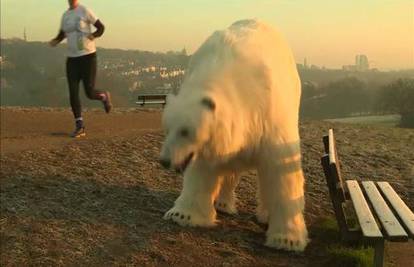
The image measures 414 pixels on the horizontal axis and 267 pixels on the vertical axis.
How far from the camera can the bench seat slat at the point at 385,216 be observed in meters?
4.12

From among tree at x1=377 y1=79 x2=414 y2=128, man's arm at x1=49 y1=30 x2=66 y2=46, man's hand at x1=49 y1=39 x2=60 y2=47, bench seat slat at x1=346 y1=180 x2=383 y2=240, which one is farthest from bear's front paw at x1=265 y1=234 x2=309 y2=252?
tree at x1=377 y1=79 x2=414 y2=128

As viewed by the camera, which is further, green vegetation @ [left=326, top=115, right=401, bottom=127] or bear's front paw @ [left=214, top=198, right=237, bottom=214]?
green vegetation @ [left=326, top=115, right=401, bottom=127]

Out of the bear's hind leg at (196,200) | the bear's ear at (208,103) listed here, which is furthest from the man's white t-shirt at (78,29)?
the bear's ear at (208,103)

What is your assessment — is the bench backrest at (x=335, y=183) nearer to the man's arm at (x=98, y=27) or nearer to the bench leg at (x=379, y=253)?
the bench leg at (x=379, y=253)

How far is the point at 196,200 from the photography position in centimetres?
552

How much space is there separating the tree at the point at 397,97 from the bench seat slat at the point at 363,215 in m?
11.9

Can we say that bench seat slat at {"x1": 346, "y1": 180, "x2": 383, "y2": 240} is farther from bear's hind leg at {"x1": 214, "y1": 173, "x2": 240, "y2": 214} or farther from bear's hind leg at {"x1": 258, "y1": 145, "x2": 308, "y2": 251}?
bear's hind leg at {"x1": 214, "y1": 173, "x2": 240, "y2": 214}

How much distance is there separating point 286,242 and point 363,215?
0.79m

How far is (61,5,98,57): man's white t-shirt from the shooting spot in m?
8.55

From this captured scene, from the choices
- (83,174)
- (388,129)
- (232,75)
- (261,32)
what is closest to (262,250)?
(232,75)

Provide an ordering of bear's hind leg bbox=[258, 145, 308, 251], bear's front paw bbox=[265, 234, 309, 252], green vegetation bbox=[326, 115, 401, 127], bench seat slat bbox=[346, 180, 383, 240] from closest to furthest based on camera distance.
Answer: bench seat slat bbox=[346, 180, 383, 240], bear's hind leg bbox=[258, 145, 308, 251], bear's front paw bbox=[265, 234, 309, 252], green vegetation bbox=[326, 115, 401, 127]

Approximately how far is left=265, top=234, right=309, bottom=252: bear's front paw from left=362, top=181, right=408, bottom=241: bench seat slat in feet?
2.43

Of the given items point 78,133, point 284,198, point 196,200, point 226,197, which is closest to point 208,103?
point 284,198

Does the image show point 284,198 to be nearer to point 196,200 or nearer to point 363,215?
point 363,215
